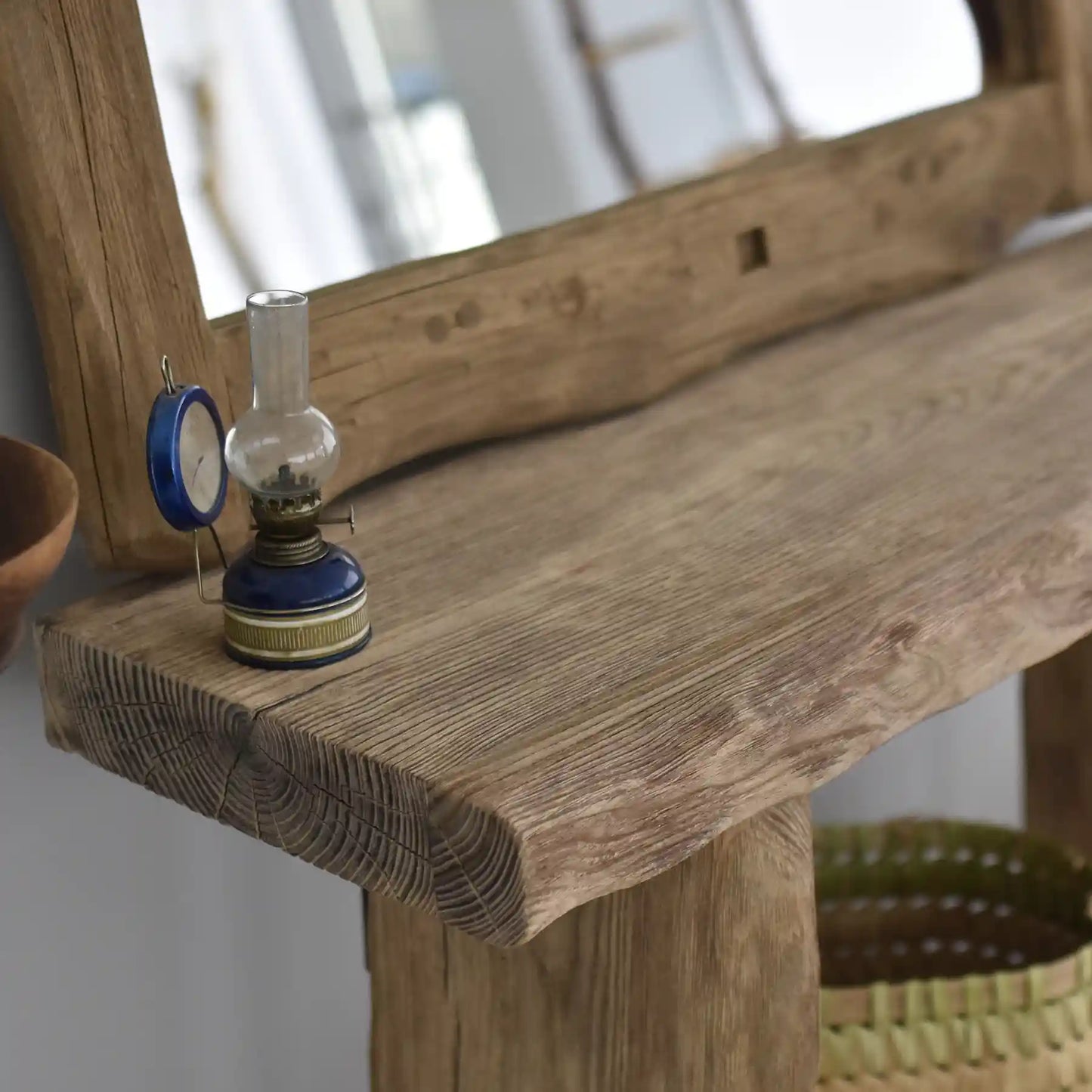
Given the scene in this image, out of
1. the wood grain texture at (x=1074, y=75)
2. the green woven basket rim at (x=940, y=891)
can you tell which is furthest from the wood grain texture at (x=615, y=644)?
the wood grain texture at (x=1074, y=75)

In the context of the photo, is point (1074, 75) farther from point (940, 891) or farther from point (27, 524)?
point (27, 524)

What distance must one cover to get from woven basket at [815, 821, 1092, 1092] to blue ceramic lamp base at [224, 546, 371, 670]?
1.68 feet

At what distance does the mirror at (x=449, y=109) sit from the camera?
861 millimetres

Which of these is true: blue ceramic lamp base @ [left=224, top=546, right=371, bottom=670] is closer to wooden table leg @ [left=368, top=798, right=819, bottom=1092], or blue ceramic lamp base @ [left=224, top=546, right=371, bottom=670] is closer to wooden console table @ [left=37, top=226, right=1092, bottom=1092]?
wooden console table @ [left=37, top=226, right=1092, bottom=1092]

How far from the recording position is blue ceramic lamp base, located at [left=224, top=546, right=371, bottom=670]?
744mm

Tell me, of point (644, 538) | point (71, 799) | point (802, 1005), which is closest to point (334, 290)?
point (644, 538)

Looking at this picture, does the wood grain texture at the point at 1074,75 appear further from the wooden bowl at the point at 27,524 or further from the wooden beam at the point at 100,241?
the wooden bowl at the point at 27,524

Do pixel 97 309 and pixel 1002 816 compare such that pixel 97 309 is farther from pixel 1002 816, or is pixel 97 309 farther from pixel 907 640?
pixel 1002 816

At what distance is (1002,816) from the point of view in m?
1.88

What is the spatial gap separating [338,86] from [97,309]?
0.69ft

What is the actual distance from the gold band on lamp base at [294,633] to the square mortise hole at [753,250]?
1.64ft

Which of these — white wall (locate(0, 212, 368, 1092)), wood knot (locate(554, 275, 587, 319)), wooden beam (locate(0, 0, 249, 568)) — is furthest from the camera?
wood knot (locate(554, 275, 587, 319))

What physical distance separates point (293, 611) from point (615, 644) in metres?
0.15

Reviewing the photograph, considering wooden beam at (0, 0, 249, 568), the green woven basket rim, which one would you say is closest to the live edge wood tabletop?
wooden beam at (0, 0, 249, 568)
